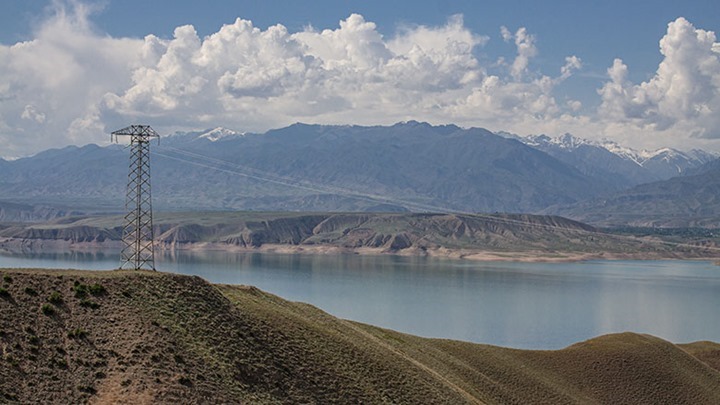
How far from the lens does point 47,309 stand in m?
26.4

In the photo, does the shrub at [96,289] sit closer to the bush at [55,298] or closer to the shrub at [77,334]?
the bush at [55,298]

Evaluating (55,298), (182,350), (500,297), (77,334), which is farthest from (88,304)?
(500,297)

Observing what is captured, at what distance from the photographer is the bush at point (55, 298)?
2695 cm

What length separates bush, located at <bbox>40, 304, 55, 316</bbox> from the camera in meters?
26.3

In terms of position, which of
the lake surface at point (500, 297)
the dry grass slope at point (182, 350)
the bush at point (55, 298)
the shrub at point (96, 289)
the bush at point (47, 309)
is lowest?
the lake surface at point (500, 297)

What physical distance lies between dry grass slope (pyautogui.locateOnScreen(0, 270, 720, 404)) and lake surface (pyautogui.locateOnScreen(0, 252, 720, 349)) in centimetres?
4597

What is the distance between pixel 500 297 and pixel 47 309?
106 m

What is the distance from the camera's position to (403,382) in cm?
3544

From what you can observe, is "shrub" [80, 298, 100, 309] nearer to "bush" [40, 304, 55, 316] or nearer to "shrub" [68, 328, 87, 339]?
"bush" [40, 304, 55, 316]

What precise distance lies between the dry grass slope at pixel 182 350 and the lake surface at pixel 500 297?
45972 mm

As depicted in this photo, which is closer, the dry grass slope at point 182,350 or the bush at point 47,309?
the dry grass slope at point 182,350

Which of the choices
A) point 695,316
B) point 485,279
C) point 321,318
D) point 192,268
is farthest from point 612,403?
point 192,268

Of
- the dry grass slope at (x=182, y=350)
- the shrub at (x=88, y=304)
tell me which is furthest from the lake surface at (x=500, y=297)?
the shrub at (x=88, y=304)

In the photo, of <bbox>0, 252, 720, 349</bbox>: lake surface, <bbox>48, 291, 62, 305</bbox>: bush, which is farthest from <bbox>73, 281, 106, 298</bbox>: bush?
<bbox>0, 252, 720, 349</bbox>: lake surface
